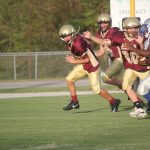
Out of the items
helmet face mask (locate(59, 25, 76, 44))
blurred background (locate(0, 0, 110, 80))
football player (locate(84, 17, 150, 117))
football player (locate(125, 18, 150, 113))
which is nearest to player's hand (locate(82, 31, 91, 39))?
football player (locate(84, 17, 150, 117))

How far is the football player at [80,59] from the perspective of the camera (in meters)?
12.0

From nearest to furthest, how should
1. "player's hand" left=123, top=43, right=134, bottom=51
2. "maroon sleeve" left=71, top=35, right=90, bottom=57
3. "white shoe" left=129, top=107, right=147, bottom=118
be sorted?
"player's hand" left=123, top=43, right=134, bottom=51 → "white shoe" left=129, top=107, right=147, bottom=118 → "maroon sleeve" left=71, top=35, right=90, bottom=57

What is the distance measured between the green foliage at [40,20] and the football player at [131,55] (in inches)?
892

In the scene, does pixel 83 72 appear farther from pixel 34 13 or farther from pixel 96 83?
pixel 34 13

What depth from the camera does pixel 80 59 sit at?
12.3 metres

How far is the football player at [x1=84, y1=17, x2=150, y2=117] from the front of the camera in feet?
35.8

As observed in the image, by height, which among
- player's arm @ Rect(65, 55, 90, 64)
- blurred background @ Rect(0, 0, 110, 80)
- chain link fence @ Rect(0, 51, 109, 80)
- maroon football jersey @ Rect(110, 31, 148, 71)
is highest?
maroon football jersey @ Rect(110, 31, 148, 71)

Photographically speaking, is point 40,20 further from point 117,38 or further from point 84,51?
point 117,38

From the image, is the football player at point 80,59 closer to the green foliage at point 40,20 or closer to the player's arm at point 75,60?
the player's arm at point 75,60

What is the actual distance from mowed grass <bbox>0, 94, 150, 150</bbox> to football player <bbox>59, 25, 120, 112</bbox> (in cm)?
38

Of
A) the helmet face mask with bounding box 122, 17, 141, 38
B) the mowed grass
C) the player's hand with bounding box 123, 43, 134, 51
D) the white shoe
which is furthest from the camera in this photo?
the white shoe

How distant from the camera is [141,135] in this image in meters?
9.02

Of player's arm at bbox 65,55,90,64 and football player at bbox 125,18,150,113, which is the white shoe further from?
player's arm at bbox 65,55,90,64

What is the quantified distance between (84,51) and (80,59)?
6.0 inches
